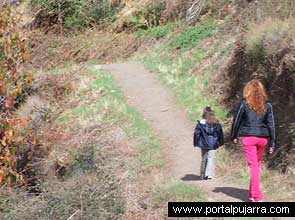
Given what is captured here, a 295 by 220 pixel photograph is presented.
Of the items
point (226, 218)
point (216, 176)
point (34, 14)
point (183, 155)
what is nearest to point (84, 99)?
point (183, 155)

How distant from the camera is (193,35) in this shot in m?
21.6

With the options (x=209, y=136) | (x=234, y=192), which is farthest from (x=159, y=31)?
(x=234, y=192)

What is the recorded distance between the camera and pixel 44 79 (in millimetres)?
19906

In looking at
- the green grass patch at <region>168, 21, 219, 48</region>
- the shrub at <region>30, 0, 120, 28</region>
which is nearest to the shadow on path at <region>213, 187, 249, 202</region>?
the green grass patch at <region>168, 21, 219, 48</region>

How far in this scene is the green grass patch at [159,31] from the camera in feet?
79.4

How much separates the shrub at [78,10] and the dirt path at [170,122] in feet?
20.1

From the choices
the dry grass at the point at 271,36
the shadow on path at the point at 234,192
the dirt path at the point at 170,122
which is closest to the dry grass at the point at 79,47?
the dirt path at the point at 170,122

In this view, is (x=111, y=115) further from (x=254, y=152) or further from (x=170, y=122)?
(x=254, y=152)

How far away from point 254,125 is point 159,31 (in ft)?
49.6

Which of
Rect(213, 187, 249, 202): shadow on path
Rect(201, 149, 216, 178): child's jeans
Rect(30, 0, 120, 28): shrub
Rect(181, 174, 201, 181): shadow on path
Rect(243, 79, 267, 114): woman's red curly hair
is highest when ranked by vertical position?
Rect(30, 0, 120, 28): shrub

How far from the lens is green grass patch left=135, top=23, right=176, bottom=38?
2419 cm

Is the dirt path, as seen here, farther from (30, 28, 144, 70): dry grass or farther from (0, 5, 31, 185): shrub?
(0, 5, 31, 185): shrub

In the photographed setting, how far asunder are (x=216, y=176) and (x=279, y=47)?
2.69 meters

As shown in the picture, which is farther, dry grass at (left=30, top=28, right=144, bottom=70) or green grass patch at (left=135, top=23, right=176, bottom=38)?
dry grass at (left=30, top=28, right=144, bottom=70)
